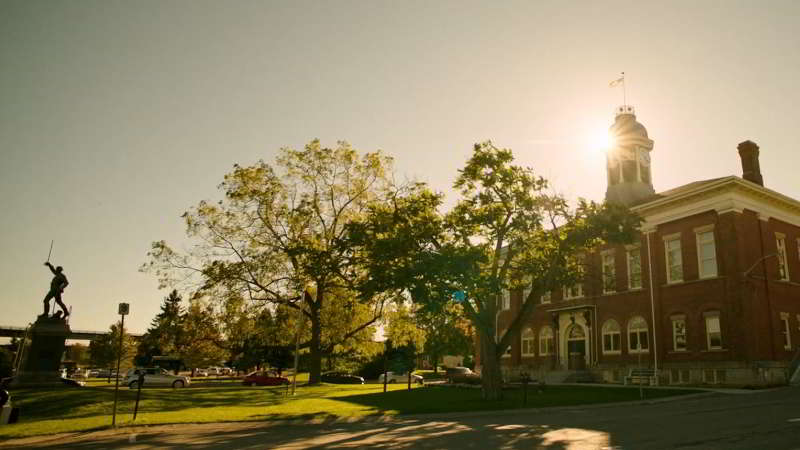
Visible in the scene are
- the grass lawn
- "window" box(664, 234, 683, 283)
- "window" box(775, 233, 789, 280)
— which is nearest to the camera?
the grass lawn

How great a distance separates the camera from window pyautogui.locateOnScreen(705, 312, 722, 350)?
3216 centimetres

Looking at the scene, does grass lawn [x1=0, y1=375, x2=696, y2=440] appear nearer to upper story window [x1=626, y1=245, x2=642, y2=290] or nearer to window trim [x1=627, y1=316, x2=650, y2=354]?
window trim [x1=627, y1=316, x2=650, y2=354]

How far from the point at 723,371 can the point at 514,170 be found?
57.3 ft

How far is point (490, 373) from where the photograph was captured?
2544cm

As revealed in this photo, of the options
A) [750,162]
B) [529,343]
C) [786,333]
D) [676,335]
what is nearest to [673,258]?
[676,335]

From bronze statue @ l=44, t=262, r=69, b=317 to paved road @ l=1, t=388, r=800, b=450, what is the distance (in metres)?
14.3

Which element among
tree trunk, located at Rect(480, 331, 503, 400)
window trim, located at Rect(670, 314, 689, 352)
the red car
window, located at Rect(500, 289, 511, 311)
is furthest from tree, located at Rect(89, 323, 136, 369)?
window trim, located at Rect(670, 314, 689, 352)

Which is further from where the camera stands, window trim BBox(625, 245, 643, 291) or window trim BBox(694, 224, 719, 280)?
window trim BBox(625, 245, 643, 291)

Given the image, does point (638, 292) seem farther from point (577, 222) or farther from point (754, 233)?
point (577, 222)

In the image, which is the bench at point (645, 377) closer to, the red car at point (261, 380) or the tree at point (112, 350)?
the red car at point (261, 380)

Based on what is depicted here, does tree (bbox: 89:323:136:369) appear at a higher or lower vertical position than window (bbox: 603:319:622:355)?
lower

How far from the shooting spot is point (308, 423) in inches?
696

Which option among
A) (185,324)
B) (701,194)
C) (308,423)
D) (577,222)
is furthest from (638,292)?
(185,324)

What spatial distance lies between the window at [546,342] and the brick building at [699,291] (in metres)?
2.24
